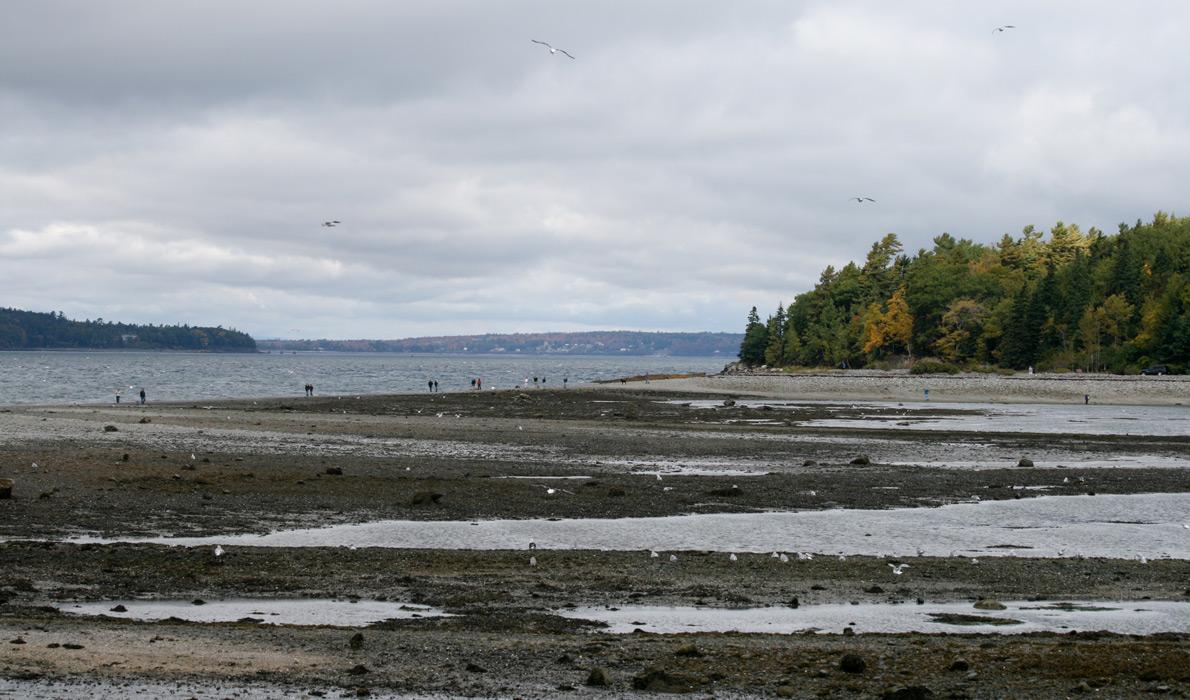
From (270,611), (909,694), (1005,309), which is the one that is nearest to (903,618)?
(909,694)

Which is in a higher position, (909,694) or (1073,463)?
(909,694)

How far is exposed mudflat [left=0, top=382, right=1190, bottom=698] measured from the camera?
11492 millimetres

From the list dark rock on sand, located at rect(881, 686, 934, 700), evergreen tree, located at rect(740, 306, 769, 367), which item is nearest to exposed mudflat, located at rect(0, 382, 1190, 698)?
dark rock on sand, located at rect(881, 686, 934, 700)

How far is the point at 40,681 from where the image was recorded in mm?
10781

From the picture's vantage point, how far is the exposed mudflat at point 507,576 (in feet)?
37.7

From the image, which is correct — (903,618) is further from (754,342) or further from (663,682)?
(754,342)

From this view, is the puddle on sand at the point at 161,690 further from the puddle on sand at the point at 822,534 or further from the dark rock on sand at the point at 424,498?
the dark rock on sand at the point at 424,498

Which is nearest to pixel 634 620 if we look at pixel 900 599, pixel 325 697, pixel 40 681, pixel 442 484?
pixel 900 599

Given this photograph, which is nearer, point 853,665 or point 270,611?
point 853,665

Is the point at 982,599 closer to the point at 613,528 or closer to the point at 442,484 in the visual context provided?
the point at 613,528

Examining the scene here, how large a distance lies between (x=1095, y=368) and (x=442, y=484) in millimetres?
112981

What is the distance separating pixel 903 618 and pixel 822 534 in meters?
7.84

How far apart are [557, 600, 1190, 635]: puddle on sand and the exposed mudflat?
388mm

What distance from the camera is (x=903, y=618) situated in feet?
49.4
